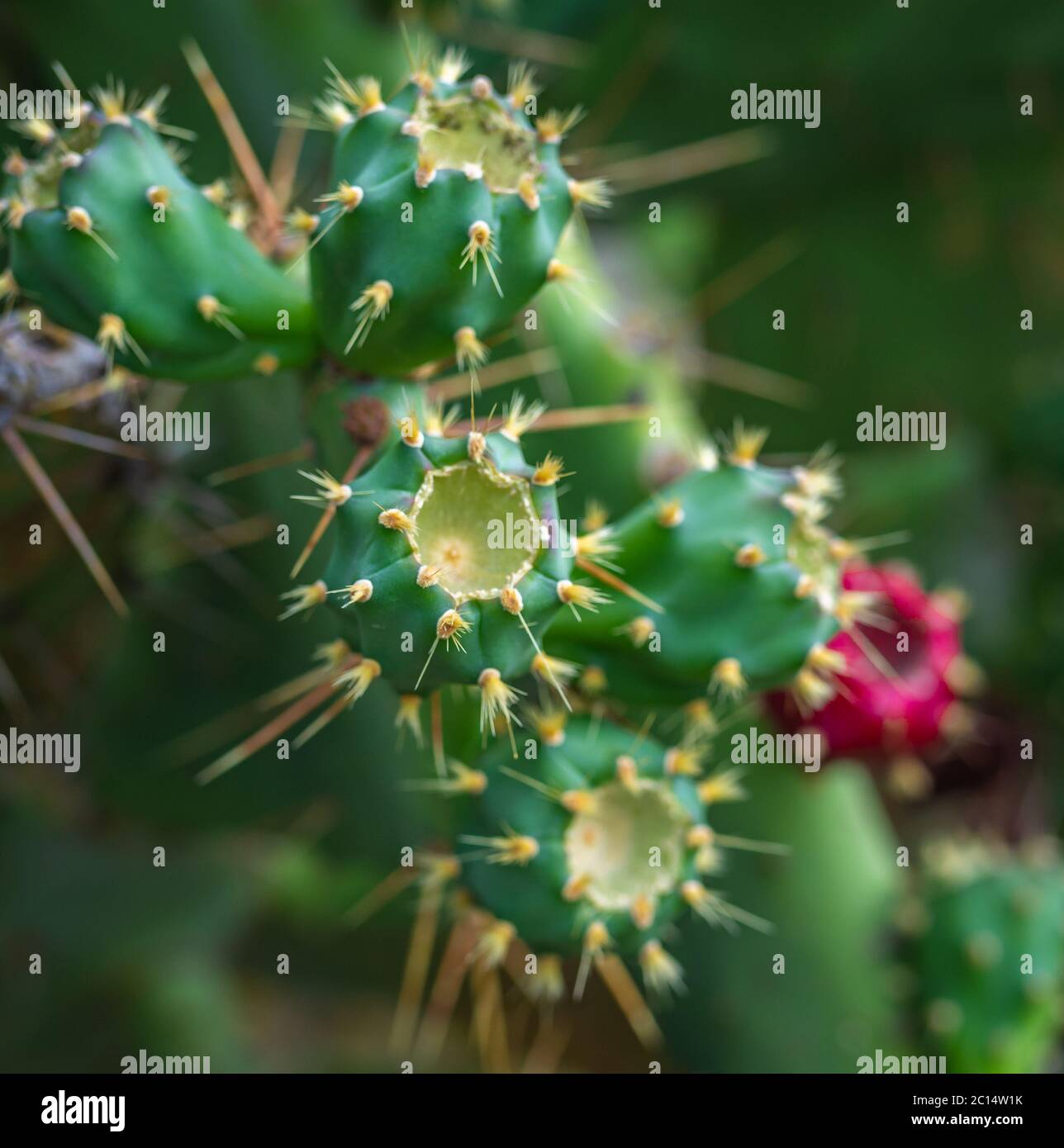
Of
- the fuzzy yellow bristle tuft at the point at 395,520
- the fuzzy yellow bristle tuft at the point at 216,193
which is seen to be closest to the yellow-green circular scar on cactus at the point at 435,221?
the fuzzy yellow bristle tuft at the point at 216,193

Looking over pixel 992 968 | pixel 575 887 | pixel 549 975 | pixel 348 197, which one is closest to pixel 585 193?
pixel 348 197

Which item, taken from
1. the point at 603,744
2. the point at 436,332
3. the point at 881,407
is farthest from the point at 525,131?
the point at 881,407

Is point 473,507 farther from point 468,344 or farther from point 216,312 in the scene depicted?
point 216,312

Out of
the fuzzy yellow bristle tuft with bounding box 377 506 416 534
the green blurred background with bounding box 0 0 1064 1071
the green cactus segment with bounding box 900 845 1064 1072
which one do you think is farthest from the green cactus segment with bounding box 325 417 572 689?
the green cactus segment with bounding box 900 845 1064 1072

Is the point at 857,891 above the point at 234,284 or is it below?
below

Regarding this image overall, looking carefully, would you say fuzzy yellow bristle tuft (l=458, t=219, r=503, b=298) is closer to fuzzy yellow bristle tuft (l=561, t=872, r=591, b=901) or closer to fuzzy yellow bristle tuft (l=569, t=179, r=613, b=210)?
fuzzy yellow bristle tuft (l=569, t=179, r=613, b=210)

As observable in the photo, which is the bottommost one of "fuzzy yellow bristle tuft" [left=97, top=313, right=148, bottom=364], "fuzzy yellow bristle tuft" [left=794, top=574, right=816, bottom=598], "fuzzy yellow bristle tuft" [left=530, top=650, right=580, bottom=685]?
"fuzzy yellow bristle tuft" [left=530, top=650, right=580, bottom=685]

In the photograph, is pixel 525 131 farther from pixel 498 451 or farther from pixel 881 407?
pixel 881 407
